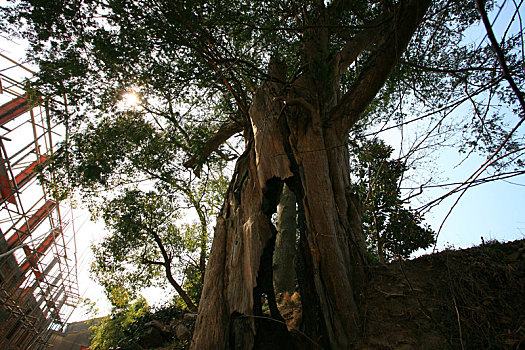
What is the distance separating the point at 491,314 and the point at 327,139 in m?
2.63

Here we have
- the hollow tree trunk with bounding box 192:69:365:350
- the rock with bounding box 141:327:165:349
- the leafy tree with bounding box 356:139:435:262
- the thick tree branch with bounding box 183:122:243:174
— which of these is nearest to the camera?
the leafy tree with bounding box 356:139:435:262

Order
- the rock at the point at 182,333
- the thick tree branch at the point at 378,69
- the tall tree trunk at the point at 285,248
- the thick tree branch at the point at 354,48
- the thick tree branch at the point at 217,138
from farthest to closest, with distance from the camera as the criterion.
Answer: the tall tree trunk at the point at 285,248 < the thick tree branch at the point at 217,138 < the rock at the point at 182,333 < the thick tree branch at the point at 354,48 < the thick tree branch at the point at 378,69

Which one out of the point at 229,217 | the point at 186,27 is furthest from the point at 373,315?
the point at 186,27

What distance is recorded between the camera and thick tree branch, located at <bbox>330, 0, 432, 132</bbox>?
121 inches

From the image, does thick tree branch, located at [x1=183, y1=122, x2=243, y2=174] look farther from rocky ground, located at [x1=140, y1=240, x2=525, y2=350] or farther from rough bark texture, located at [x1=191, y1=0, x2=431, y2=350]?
rocky ground, located at [x1=140, y1=240, x2=525, y2=350]

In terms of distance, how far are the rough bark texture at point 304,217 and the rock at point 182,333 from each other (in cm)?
276

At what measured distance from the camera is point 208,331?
2750 mm

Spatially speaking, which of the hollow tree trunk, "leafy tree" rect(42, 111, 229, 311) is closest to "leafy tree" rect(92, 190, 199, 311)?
"leafy tree" rect(42, 111, 229, 311)

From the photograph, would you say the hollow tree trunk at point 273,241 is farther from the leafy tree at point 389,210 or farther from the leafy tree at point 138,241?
the leafy tree at point 138,241

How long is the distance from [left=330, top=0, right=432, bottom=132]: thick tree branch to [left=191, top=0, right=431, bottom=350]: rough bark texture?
0.01 meters

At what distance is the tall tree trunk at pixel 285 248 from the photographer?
5.96 metres


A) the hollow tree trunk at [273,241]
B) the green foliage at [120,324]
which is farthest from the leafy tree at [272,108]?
the green foliage at [120,324]

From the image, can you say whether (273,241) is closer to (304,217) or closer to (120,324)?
(304,217)

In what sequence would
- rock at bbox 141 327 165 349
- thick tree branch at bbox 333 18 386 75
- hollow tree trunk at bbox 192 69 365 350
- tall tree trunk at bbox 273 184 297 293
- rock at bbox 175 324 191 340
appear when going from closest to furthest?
1. hollow tree trunk at bbox 192 69 365 350
2. thick tree branch at bbox 333 18 386 75
3. rock at bbox 175 324 191 340
4. rock at bbox 141 327 165 349
5. tall tree trunk at bbox 273 184 297 293
